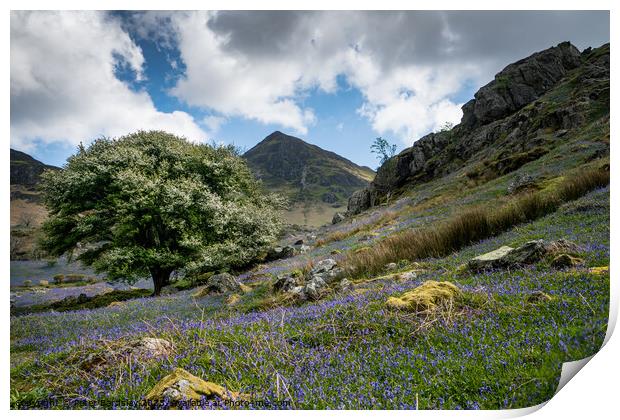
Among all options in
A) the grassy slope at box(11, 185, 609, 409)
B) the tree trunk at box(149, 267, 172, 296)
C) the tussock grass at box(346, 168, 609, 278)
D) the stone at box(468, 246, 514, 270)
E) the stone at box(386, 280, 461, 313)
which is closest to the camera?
the grassy slope at box(11, 185, 609, 409)

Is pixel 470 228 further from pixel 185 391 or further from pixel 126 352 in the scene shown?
pixel 126 352

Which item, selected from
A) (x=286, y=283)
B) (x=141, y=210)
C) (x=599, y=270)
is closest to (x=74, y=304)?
(x=141, y=210)

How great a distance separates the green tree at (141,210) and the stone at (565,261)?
1168 centimetres

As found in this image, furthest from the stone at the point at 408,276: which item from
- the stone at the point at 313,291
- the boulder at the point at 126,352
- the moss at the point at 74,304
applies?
the moss at the point at 74,304

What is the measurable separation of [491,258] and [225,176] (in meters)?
13.9

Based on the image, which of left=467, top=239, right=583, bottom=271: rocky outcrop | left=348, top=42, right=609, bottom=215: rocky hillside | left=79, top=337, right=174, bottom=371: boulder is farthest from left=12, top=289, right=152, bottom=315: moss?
left=348, top=42, right=609, bottom=215: rocky hillside

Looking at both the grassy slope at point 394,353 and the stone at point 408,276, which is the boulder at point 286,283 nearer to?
the stone at point 408,276

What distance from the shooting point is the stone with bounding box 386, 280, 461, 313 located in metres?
3.62

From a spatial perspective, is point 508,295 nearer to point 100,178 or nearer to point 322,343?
point 322,343

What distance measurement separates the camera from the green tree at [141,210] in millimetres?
12562

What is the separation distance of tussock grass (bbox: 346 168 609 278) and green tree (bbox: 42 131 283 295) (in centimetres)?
781

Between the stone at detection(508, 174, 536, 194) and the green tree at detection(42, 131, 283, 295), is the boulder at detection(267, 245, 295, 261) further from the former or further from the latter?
Result: the stone at detection(508, 174, 536, 194)

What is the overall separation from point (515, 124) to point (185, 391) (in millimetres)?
37673
